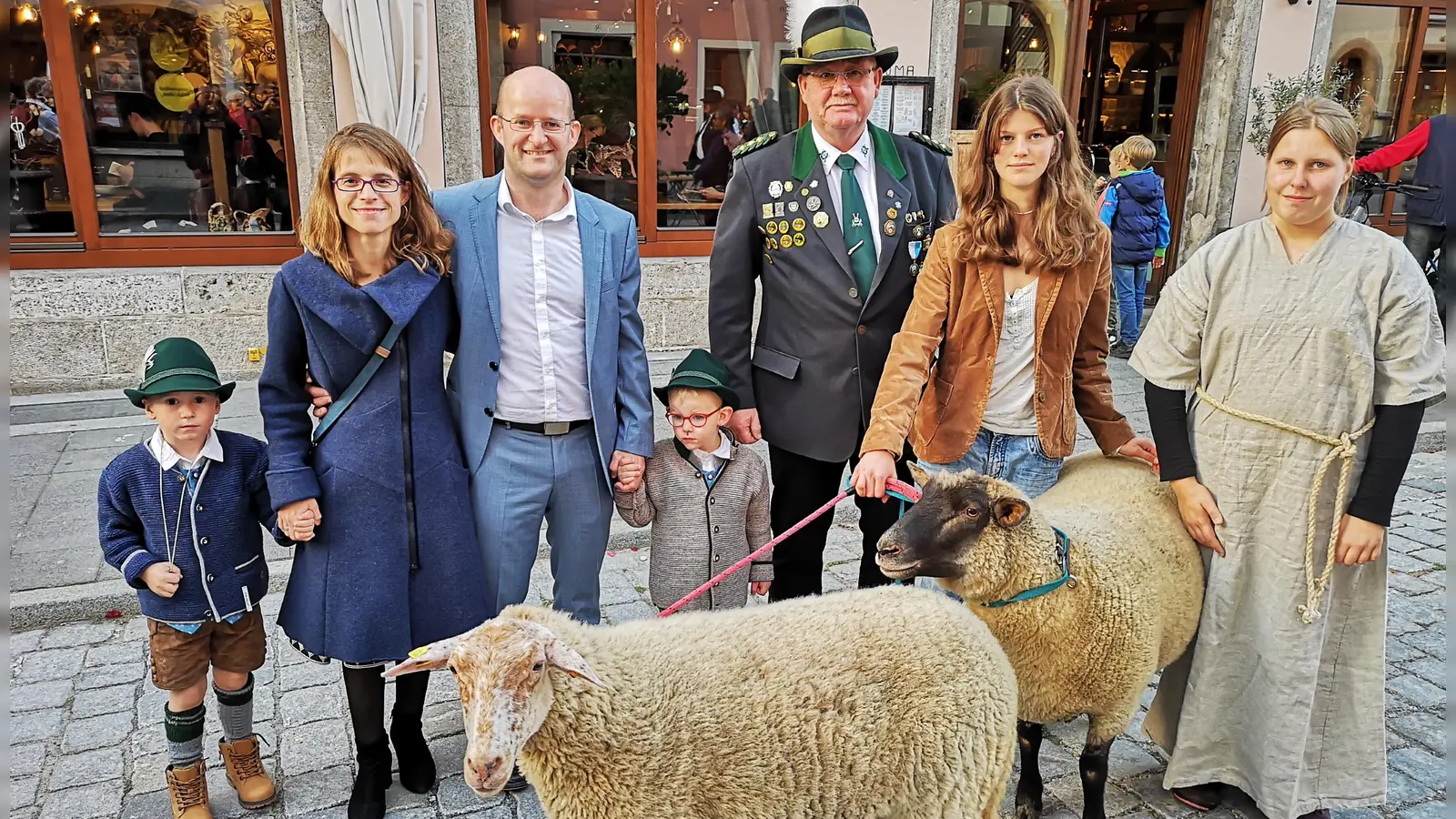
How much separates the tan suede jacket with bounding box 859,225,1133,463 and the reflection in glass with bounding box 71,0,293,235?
6.85 m

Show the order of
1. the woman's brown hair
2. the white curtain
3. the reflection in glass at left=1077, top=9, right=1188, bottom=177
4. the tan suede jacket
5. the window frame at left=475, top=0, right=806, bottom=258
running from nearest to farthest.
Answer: the woman's brown hair
the tan suede jacket
the white curtain
the window frame at left=475, top=0, right=806, bottom=258
the reflection in glass at left=1077, top=9, right=1188, bottom=177

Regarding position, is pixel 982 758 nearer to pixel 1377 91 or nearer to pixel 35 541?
pixel 35 541

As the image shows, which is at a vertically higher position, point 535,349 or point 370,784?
point 535,349

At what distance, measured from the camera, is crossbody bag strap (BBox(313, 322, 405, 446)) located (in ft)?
8.97

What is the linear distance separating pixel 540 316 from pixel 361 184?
66cm

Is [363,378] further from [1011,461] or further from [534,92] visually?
[1011,461]

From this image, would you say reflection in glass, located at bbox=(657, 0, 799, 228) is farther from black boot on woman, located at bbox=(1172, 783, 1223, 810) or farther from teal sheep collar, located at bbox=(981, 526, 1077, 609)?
black boot on woman, located at bbox=(1172, 783, 1223, 810)

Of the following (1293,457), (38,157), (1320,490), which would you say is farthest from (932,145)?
(38,157)

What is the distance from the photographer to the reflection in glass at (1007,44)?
10109mm

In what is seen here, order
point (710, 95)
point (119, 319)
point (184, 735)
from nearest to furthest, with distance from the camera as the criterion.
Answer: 1. point (184, 735)
2. point (119, 319)
3. point (710, 95)

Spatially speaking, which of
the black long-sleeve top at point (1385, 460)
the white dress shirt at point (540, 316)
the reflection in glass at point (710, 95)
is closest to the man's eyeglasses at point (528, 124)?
the white dress shirt at point (540, 316)

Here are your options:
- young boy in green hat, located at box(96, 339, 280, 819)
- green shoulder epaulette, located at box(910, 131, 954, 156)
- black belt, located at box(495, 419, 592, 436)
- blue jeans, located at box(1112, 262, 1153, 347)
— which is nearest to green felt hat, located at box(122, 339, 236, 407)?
young boy in green hat, located at box(96, 339, 280, 819)

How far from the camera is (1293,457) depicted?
2.77 metres

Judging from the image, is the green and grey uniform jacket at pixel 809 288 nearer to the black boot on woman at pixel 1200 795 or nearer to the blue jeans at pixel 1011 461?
the blue jeans at pixel 1011 461
